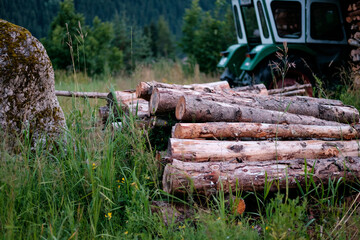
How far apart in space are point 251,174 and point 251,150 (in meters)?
0.39

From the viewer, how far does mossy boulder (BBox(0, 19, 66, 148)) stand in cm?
302

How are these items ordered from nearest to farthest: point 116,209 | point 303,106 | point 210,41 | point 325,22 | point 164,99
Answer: point 116,209 → point 164,99 → point 303,106 → point 325,22 → point 210,41

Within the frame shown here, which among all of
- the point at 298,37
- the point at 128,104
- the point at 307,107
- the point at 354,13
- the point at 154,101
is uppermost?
the point at 354,13

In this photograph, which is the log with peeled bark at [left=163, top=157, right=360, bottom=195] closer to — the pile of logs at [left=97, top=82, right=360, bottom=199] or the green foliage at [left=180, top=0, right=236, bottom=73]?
the pile of logs at [left=97, top=82, right=360, bottom=199]

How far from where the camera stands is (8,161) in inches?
102

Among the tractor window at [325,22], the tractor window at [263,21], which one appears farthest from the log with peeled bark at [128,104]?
the tractor window at [325,22]

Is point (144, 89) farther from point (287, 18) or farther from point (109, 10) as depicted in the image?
point (109, 10)

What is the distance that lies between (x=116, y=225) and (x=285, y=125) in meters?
2.04

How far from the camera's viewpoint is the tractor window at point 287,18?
288 inches

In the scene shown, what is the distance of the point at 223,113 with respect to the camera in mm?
3402

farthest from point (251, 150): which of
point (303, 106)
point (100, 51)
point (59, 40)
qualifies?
point (100, 51)

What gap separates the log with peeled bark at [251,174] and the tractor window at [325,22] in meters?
5.29

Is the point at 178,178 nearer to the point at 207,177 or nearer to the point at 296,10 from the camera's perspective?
the point at 207,177

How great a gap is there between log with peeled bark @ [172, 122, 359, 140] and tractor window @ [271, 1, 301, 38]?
4407 mm
